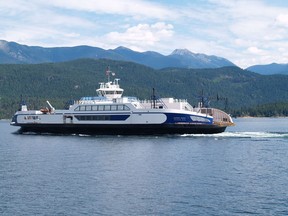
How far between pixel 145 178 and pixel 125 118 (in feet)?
149

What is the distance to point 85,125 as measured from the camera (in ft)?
→ 327

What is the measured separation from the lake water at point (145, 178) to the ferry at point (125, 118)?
9.37 meters

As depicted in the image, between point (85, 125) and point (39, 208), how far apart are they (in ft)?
202

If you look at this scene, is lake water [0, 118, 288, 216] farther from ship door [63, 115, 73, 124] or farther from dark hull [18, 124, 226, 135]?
ship door [63, 115, 73, 124]

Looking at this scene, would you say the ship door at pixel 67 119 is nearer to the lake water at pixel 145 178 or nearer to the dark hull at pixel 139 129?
the dark hull at pixel 139 129

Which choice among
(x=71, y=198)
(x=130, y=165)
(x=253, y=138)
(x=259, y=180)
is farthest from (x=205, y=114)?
(x=71, y=198)

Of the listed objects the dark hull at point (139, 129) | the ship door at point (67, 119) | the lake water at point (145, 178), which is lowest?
the lake water at point (145, 178)

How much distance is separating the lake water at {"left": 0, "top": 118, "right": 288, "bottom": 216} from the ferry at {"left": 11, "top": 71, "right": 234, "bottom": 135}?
369 inches

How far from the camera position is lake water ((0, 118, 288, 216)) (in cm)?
3856

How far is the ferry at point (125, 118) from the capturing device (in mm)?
91625

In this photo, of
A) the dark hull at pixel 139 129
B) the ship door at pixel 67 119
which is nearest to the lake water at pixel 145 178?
the dark hull at pixel 139 129

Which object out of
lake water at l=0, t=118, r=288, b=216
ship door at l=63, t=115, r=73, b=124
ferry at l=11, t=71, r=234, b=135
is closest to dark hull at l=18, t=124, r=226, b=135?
ferry at l=11, t=71, r=234, b=135

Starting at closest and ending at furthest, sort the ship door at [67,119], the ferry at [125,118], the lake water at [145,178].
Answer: the lake water at [145,178] → the ferry at [125,118] → the ship door at [67,119]

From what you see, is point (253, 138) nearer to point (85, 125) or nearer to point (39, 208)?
point (85, 125)
